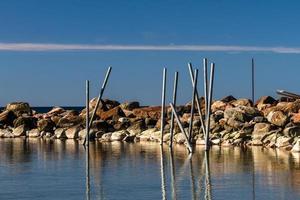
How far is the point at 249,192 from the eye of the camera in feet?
85.9

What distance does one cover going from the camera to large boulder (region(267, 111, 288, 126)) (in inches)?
2064

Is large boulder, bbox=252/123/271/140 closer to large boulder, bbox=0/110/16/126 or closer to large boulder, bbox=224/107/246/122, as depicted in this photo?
large boulder, bbox=224/107/246/122

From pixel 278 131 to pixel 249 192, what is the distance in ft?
81.4

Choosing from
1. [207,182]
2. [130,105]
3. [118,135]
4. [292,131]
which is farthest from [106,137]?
[207,182]

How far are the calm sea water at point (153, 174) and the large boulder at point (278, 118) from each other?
16.1 ft

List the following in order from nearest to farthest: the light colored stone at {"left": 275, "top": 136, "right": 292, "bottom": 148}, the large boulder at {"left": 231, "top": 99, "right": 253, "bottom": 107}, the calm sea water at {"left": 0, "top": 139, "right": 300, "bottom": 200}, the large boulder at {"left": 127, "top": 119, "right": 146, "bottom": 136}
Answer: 1. the calm sea water at {"left": 0, "top": 139, "right": 300, "bottom": 200}
2. the light colored stone at {"left": 275, "top": 136, "right": 292, "bottom": 148}
3. the large boulder at {"left": 127, "top": 119, "right": 146, "bottom": 136}
4. the large boulder at {"left": 231, "top": 99, "right": 253, "bottom": 107}

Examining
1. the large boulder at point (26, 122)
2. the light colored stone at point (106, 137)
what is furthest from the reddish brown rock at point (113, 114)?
the large boulder at point (26, 122)

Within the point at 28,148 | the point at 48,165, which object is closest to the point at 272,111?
the point at 28,148

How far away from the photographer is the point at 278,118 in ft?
175

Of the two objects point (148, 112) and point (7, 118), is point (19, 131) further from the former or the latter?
point (148, 112)

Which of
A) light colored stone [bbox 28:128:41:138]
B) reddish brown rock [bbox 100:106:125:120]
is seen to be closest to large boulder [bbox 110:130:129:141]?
reddish brown rock [bbox 100:106:125:120]

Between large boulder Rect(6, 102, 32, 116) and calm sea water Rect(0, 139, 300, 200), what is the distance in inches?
1272

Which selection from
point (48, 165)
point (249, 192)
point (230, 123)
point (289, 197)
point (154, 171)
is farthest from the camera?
point (230, 123)

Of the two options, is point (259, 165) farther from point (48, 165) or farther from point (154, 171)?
point (48, 165)
